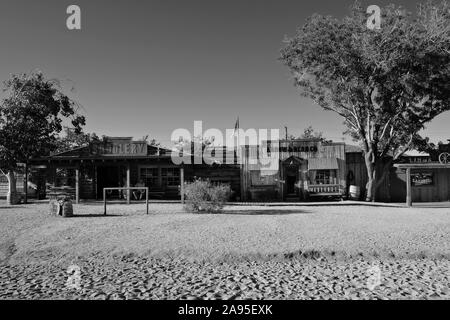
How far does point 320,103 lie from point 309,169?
4076mm

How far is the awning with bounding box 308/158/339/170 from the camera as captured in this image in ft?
66.1

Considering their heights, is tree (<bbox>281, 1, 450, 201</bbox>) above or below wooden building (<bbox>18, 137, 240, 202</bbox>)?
above

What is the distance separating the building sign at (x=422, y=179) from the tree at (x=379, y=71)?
6.77 ft

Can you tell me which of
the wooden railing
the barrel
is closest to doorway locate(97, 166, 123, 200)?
the wooden railing

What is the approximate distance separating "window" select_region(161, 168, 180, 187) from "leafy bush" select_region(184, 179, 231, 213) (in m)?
6.93

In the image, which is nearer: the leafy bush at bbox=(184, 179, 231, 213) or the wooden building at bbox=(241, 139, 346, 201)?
the leafy bush at bbox=(184, 179, 231, 213)

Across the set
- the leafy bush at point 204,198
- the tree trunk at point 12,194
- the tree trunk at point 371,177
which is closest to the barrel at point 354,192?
the tree trunk at point 371,177

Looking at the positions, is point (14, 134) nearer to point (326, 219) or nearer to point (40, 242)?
point (40, 242)

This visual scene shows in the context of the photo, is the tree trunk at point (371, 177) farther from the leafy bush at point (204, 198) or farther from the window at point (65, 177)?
the window at point (65, 177)

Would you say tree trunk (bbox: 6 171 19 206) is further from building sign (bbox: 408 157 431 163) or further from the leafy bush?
building sign (bbox: 408 157 431 163)

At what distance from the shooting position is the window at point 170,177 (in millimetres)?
20688

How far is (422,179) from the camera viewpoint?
20719mm

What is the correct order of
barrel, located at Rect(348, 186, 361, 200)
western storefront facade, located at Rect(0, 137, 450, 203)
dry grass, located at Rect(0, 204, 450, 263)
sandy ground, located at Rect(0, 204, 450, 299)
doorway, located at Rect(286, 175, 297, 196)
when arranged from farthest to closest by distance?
doorway, located at Rect(286, 175, 297, 196), western storefront facade, located at Rect(0, 137, 450, 203), barrel, located at Rect(348, 186, 361, 200), dry grass, located at Rect(0, 204, 450, 263), sandy ground, located at Rect(0, 204, 450, 299)
